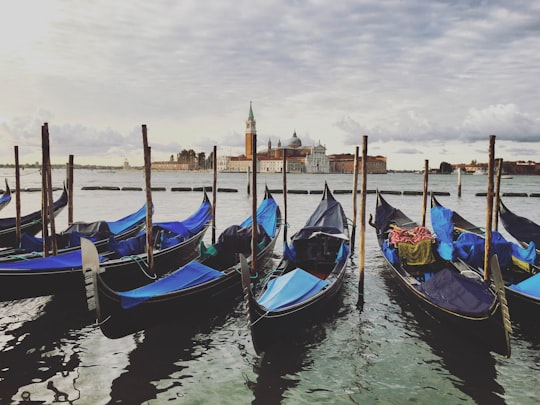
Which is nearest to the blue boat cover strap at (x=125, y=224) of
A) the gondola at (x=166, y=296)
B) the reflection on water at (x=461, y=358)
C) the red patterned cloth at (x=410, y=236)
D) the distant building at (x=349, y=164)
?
the gondola at (x=166, y=296)

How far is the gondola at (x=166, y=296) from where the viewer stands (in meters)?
3.71

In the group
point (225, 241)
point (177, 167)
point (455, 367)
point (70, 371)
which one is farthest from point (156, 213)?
→ point (177, 167)

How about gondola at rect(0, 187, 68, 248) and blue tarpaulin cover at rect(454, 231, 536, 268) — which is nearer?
blue tarpaulin cover at rect(454, 231, 536, 268)

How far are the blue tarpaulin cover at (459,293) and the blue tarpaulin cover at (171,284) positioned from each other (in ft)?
7.76

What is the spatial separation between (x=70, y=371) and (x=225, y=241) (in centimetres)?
324

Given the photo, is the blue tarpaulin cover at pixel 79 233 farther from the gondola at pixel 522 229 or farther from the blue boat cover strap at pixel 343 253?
the gondola at pixel 522 229

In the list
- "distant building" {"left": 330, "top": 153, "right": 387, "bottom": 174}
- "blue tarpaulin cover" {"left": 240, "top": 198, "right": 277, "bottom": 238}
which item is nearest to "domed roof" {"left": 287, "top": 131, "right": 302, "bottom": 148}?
"distant building" {"left": 330, "top": 153, "right": 387, "bottom": 174}

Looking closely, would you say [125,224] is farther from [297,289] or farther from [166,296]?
[297,289]

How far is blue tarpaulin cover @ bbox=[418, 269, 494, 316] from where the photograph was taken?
12.9 ft

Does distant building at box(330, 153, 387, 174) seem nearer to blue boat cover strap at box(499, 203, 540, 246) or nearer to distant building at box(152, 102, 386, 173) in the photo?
distant building at box(152, 102, 386, 173)

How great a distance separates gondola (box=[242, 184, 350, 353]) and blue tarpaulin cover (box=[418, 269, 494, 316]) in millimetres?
1133

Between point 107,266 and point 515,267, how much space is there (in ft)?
17.9

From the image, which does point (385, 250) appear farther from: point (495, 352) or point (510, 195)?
point (510, 195)

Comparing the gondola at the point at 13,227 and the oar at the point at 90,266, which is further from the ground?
the oar at the point at 90,266
